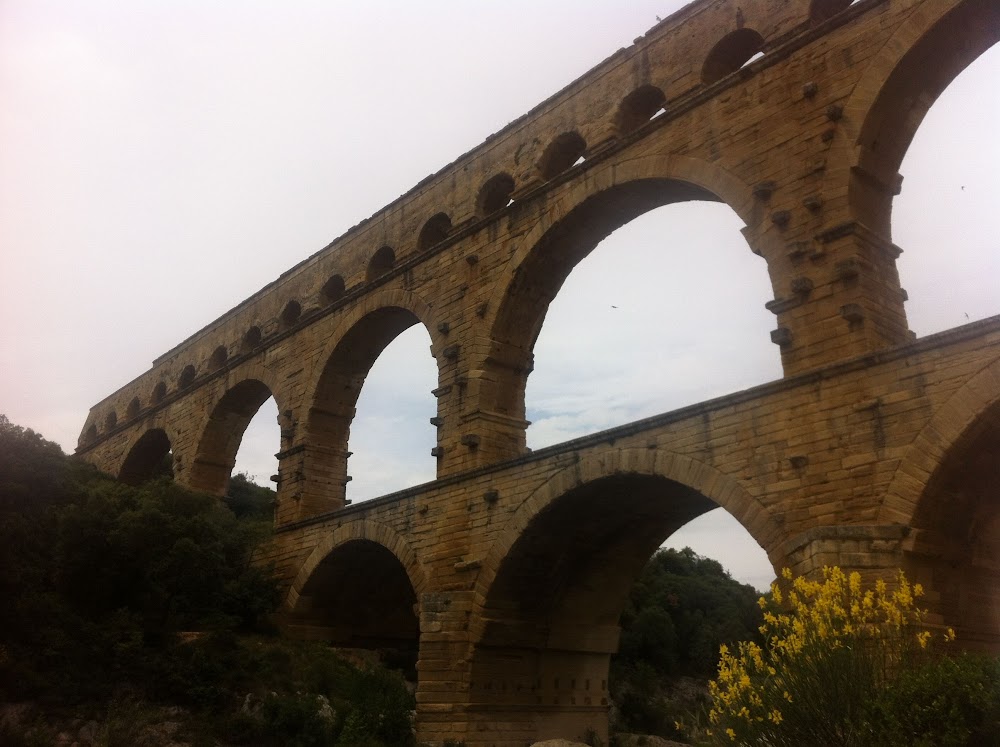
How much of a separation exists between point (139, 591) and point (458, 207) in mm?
8193

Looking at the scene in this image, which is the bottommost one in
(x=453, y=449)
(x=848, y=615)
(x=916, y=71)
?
(x=848, y=615)

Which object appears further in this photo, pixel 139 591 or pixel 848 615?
pixel 139 591

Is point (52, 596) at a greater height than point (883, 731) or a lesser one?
greater

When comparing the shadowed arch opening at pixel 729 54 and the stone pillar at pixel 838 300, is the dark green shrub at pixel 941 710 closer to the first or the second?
the stone pillar at pixel 838 300

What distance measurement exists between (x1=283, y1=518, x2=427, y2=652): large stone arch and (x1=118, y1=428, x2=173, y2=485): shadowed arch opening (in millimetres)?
10612

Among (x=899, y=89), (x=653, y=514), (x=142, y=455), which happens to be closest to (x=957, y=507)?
(x=653, y=514)

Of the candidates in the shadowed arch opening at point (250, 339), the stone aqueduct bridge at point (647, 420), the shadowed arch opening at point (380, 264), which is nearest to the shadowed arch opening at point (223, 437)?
the shadowed arch opening at point (250, 339)

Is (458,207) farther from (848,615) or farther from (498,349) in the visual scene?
(848,615)

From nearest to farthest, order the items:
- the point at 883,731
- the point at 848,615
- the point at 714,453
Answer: the point at 883,731 → the point at 848,615 → the point at 714,453

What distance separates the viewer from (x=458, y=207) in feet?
51.4

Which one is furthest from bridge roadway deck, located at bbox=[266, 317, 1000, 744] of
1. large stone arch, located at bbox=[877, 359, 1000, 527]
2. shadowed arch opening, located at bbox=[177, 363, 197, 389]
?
shadowed arch opening, located at bbox=[177, 363, 197, 389]

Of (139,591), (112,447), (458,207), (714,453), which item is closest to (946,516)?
(714,453)

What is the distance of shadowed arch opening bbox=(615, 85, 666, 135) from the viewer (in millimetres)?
12978

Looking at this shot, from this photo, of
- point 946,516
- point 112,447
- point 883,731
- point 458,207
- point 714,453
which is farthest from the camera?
point 112,447
